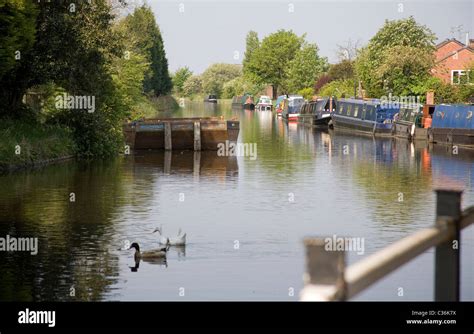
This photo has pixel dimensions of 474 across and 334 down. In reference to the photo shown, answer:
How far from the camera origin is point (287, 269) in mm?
18875

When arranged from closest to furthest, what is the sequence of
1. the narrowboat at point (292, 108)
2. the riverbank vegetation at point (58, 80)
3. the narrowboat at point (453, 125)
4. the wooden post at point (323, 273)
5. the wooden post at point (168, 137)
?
the wooden post at point (323, 273) → the riverbank vegetation at point (58, 80) → the wooden post at point (168, 137) → the narrowboat at point (453, 125) → the narrowboat at point (292, 108)

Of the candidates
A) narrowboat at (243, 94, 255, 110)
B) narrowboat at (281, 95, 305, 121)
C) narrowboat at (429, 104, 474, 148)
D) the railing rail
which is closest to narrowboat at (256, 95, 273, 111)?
narrowboat at (243, 94, 255, 110)

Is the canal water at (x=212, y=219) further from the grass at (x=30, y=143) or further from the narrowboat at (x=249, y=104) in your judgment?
the narrowboat at (x=249, y=104)

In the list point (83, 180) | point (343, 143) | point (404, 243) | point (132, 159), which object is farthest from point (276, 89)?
point (404, 243)

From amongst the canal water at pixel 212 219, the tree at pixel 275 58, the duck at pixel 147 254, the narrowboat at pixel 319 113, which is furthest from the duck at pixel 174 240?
the tree at pixel 275 58

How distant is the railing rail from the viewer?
6.29m

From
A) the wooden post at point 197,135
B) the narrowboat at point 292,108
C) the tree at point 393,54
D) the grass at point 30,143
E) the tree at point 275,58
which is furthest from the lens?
the tree at point 275,58

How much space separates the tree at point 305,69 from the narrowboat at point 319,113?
58951mm

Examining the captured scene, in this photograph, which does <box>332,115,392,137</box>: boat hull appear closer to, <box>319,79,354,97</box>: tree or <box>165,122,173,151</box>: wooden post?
<box>165,122,173,151</box>: wooden post

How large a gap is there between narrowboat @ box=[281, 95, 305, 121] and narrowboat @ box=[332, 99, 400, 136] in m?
19.3

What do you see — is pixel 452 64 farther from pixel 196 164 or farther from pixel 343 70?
pixel 196 164

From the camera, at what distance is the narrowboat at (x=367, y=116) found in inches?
2621

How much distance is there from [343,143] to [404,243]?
51840 mm
